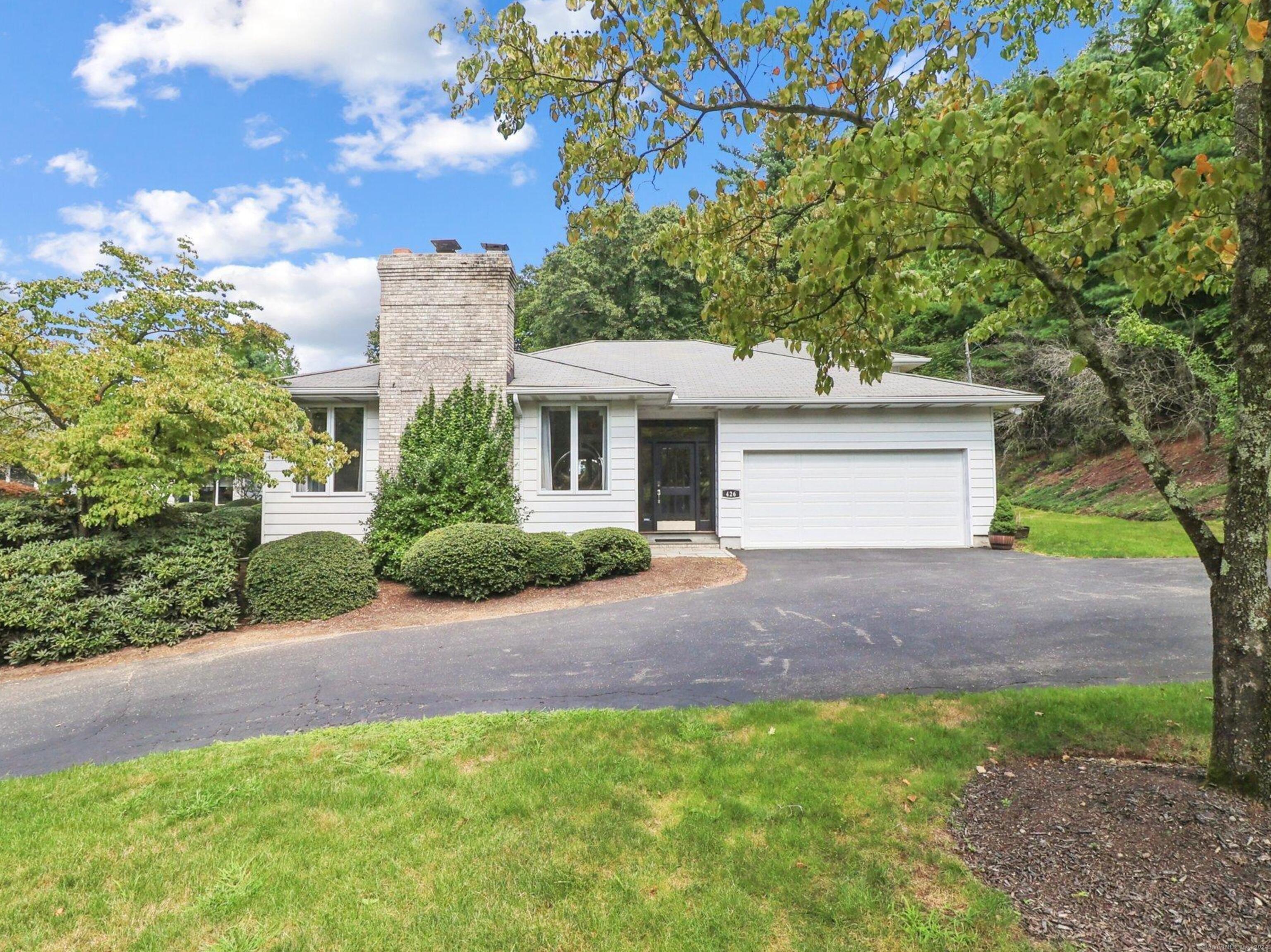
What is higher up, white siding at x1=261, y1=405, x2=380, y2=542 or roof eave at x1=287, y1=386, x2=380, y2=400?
roof eave at x1=287, y1=386, x2=380, y2=400

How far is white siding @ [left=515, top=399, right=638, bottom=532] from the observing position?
12.1m

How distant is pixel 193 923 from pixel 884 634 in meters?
5.72

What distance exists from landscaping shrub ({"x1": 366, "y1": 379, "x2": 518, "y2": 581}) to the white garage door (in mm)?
5176

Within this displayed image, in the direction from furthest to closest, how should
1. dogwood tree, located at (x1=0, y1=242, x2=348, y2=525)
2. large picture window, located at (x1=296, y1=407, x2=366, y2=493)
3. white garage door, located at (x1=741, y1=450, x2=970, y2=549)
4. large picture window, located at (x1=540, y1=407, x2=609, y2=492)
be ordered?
white garage door, located at (x1=741, y1=450, x2=970, y2=549), large picture window, located at (x1=540, y1=407, x2=609, y2=492), large picture window, located at (x1=296, y1=407, x2=366, y2=493), dogwood tree, located at (x1=0, y1=242, x2=348, y2=525)

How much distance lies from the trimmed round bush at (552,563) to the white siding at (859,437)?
15.3 feet

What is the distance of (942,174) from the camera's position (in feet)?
7.89

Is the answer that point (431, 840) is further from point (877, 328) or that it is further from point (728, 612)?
point (728, 612)

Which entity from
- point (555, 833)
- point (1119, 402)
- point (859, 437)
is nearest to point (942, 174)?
point (1119, 402)

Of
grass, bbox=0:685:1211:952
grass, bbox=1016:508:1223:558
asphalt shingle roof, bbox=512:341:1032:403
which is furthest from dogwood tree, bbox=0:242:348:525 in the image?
grass, bbox=1016:508:1223:558

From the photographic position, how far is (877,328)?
4422 mm

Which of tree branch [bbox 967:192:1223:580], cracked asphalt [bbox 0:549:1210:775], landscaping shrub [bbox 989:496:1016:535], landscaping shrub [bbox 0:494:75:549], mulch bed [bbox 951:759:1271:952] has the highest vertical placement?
tree branch [bbox 967:192:1223:580]

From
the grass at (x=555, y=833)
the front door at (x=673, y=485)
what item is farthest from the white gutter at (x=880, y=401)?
the grass at (x=555, y=833)

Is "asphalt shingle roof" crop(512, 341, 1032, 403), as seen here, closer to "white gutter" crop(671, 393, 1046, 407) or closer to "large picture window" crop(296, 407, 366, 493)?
"white gutter" crop(671, 393, 1046, 407)

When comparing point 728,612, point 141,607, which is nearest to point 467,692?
point 728,612
